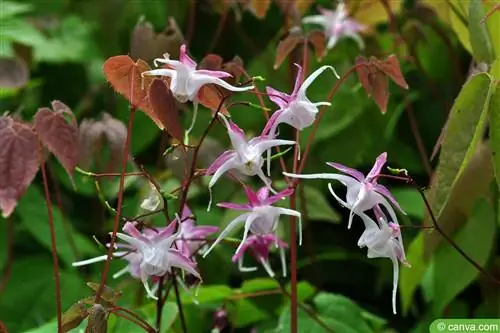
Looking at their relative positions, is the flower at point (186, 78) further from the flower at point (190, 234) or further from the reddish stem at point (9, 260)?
the reddish stem at point (9, 260)

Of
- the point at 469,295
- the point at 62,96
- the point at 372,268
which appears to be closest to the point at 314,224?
the point at 372,268

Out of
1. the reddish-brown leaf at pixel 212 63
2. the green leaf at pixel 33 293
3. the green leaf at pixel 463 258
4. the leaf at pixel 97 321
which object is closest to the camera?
the leaf at pixel 97 321

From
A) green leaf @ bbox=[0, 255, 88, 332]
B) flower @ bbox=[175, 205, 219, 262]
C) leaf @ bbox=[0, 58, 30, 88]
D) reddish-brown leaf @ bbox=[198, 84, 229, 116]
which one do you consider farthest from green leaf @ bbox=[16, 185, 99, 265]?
reddish-brown leaf @ bbox=[198, 84, 229, 116]

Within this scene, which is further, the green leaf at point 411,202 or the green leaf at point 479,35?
the green leaf at point 411,202

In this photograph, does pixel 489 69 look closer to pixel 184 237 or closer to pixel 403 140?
pixel 184 237

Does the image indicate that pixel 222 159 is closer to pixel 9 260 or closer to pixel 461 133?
pixel 461 133

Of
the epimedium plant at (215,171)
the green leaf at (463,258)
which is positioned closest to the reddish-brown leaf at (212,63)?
the epimedium plant at (215,171)
